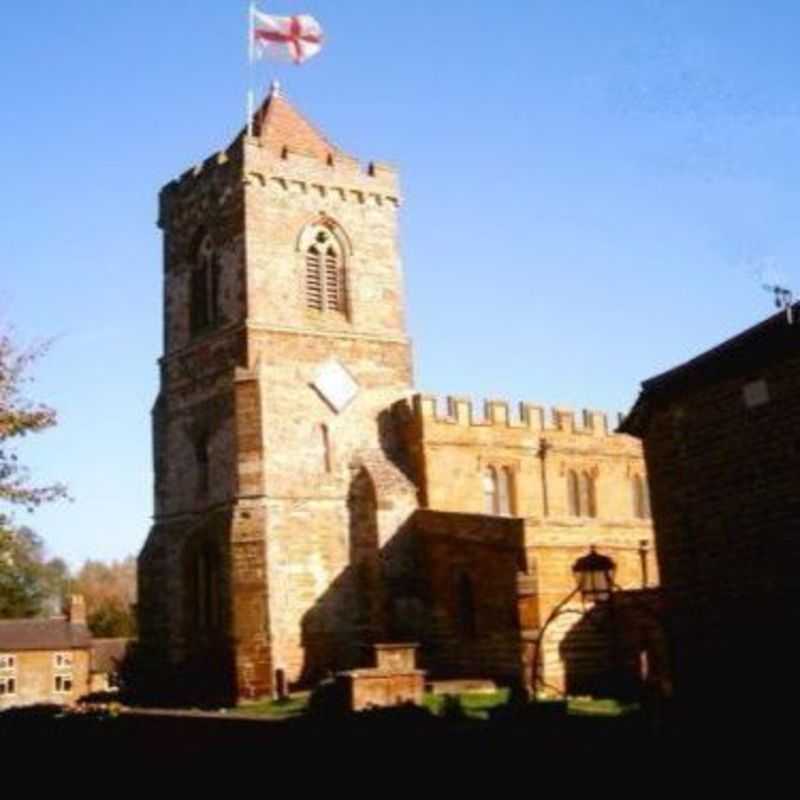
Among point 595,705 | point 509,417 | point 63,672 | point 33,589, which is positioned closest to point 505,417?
point 509,417

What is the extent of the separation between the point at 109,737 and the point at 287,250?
15774 mm

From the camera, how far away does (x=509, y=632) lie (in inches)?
1060

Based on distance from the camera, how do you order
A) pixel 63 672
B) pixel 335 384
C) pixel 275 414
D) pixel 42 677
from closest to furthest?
pixel 275 414 → pixel 335 384 → pixel 42 677 → pixel 63 672

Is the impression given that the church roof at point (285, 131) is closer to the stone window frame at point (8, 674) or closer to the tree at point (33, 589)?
the tree at point (33, 589)

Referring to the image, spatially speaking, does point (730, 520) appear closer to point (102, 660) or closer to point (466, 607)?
point (466, 607)

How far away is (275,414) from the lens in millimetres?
30781

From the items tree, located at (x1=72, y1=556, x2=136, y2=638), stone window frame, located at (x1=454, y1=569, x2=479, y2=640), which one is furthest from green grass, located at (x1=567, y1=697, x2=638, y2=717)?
tree, located at (x1=72, y1=556, x2=136, y2=638)

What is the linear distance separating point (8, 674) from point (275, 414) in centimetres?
3320

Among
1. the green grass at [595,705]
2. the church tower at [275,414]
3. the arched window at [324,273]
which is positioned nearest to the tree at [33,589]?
the church tower at [275,414]

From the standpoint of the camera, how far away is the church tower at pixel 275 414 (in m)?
29.7

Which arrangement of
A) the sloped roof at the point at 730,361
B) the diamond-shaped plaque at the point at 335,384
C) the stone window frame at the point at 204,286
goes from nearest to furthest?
the sloped roof at the point at 730,361, the diamond-shaped plaque at the point at 335,384, the stone window frame at the point at 204,286

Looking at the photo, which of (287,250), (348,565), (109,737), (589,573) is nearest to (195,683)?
(348,565)

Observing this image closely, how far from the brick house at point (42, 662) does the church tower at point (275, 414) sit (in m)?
26.2

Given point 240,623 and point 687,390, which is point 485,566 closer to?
point 240,623
